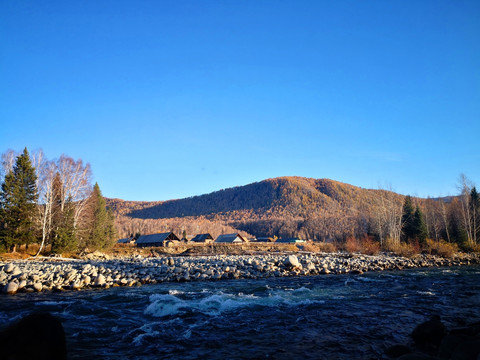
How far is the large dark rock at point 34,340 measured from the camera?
348cm

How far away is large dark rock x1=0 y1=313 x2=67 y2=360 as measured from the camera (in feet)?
11.4

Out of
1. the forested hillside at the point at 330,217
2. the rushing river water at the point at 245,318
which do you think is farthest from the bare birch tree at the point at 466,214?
the rushing river water at the point at 245,318

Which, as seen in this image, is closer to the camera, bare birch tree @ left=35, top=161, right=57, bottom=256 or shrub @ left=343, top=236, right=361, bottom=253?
bare birch tree @ left=35, top=161, right=57, bottom=256

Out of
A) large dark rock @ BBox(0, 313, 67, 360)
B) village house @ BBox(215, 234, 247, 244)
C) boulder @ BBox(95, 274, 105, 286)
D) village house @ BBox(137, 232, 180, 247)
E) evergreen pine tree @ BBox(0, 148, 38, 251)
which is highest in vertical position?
evergreen pine tree @ BBox(0, 148, 38, 251)

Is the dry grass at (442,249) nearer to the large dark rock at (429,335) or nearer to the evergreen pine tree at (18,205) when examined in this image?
the large dark rock at (429,335)

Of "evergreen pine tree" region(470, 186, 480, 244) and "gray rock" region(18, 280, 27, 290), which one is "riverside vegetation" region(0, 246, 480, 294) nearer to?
"gray rock" region(18, 280, 27, 290)

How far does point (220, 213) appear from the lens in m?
192

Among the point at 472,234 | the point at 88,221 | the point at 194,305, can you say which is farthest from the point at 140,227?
the point at 194,305

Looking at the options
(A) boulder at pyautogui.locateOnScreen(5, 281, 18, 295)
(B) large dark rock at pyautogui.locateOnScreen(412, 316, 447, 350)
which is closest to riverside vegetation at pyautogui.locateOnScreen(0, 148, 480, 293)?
A: (A) boulder at pyautogui.locateOnScreen(5, 281, 18, 295)

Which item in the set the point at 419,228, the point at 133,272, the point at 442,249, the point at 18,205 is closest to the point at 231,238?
the point at 419,228

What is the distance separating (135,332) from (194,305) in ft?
9.56

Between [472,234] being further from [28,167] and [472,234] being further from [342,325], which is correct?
[28,167]

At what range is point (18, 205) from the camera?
26547 millimetres

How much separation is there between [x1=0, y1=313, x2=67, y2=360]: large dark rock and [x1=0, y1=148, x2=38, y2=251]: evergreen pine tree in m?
27.4
